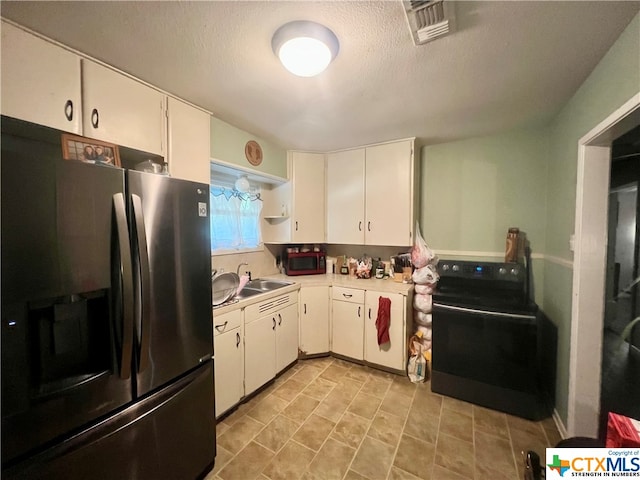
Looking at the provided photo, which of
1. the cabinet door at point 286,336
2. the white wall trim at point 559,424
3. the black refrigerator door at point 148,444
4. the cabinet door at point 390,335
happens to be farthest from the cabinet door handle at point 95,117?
the white wall trim at point 559,424

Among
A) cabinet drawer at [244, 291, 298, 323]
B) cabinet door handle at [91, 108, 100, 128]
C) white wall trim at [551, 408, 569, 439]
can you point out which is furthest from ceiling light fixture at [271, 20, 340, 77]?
white wall trim at [551, 408, 569, 439]

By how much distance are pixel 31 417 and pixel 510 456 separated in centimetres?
239

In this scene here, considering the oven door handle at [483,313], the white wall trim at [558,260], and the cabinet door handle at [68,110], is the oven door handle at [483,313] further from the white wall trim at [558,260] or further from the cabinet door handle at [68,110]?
the cabinet door handle at [68,110]

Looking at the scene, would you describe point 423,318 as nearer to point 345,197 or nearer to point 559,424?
point 559,424

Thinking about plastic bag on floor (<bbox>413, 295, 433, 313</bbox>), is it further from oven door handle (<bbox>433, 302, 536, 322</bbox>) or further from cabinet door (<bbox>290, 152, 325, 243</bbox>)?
cabinet door (<bbox>290, 152, 325, 243</bbox>)

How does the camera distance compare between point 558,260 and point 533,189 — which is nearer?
point 558,260

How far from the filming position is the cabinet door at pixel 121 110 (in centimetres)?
129

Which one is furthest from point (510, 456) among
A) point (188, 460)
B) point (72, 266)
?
point (72, 266)

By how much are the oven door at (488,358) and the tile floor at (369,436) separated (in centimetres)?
10

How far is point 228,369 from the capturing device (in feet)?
6.03

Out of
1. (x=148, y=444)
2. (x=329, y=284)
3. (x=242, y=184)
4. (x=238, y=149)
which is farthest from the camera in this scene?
(x=329, y=284)

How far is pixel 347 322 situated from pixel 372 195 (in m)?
1.42

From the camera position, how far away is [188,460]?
1.28 metres

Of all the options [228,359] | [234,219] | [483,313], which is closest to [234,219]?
[234,219]
